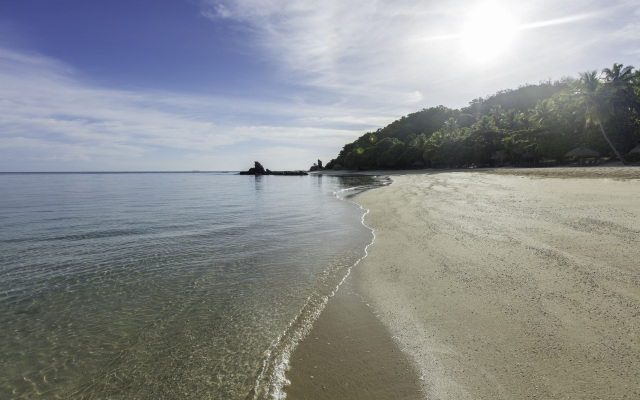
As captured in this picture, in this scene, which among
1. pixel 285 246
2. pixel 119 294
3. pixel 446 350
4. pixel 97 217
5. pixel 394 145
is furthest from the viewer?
pixel 394 145

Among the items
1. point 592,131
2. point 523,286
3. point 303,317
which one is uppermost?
point 592,131

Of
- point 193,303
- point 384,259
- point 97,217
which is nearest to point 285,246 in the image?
point 384,259

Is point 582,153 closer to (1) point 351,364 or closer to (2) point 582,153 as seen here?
(2) point 582,153

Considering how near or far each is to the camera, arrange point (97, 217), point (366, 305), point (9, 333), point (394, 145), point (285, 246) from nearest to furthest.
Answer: point (9, 333), point (366, 305), point (285, 246), point (97, 217), point (394, 145)

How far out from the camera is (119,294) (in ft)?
23.5

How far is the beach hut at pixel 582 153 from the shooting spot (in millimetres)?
42656

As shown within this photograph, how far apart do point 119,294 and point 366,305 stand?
6.26 metres

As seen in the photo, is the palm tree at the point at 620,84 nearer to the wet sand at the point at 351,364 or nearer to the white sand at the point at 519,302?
the white sand at the point at 519,302

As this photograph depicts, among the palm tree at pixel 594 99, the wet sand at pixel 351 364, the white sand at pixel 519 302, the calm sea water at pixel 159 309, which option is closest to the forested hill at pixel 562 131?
the palm tree at pixel 594 99

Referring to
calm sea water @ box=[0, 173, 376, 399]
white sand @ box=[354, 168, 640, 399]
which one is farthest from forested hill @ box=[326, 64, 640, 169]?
calm sea water @ box=[0, 173, 376, 399]

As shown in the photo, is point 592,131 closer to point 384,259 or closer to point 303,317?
point 384,259

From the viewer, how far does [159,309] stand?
640 cm

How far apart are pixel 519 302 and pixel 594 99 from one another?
5443 cm

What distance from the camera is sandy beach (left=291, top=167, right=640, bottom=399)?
3750 millimetres
